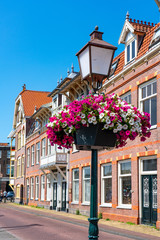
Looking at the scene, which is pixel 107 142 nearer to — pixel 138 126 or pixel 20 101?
pixel 138 126

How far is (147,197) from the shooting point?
1570cm

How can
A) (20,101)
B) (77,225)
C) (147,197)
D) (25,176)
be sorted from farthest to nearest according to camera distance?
(20,101) < (25,176) < (77,225) < (147,197)

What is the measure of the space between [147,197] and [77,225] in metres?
3.79

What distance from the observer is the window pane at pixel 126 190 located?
684 inches

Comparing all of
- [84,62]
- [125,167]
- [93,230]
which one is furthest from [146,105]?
[93,230]

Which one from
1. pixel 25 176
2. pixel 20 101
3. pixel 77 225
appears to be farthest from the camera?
pixel 20 101

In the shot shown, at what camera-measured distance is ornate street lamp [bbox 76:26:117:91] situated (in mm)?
5145

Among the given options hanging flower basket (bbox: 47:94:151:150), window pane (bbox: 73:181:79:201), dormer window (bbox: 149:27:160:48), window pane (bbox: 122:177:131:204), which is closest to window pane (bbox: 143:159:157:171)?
window pane (bbox: 122:177:131:204)

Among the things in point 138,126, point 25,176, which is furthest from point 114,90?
point 25,176

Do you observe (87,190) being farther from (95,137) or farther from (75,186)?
(95,137)

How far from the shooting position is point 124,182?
58.8 ft

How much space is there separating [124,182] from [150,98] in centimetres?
454

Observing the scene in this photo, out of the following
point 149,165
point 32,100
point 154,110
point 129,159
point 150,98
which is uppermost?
point 32,100

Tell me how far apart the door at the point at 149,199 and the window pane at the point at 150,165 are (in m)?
0.32
